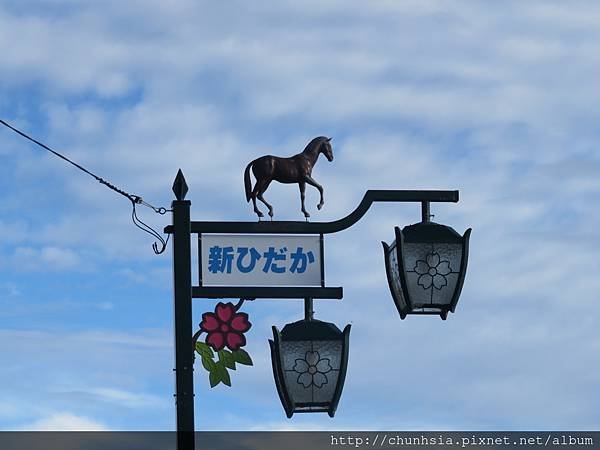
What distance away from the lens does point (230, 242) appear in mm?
9281

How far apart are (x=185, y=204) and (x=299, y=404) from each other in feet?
5.90

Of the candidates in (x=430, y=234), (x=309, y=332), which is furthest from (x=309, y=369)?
(x=430, y=234)

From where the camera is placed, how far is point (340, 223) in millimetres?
9469

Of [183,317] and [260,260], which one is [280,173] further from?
Answer: [183,317]

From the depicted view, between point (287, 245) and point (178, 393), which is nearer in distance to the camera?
point (178, 393)

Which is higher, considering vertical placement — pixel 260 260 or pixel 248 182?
pixel 248 182

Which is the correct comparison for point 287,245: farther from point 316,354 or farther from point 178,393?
point 178,393

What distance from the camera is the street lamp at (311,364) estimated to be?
30.8 ft

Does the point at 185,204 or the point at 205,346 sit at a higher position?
the point at 185,204

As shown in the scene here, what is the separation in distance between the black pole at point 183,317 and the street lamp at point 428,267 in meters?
1.64

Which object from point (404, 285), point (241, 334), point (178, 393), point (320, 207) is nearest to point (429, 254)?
point (404, 285)

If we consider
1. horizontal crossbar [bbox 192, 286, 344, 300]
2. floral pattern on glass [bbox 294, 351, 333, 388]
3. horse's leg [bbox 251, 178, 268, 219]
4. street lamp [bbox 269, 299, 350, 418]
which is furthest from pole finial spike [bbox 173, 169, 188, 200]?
floral pattern on glass [bbox 294, 351, 333, 388]

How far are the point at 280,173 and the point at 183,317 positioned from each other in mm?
1665

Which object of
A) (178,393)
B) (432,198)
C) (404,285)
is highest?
(432,198)
